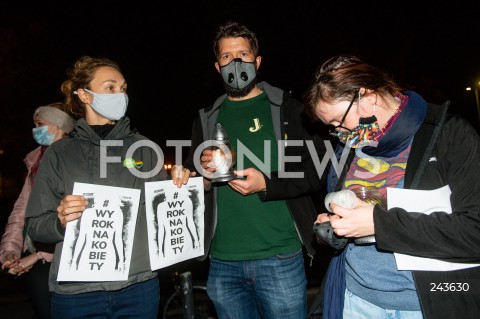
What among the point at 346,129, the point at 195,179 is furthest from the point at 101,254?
the point at 346,129

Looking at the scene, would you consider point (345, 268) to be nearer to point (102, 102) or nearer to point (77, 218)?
point (77, 218)

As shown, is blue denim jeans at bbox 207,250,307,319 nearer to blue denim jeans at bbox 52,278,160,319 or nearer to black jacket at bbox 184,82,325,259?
black jacket at bbox 184,82,325,259

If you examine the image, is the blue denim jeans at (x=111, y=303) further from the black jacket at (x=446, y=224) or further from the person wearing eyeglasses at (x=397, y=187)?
the black jacket at (x=446, y=224)

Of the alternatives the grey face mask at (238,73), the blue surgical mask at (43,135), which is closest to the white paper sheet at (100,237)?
the grey face mask at (238,73)

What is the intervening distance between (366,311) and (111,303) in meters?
1.60

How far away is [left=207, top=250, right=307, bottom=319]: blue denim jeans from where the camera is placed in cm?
279

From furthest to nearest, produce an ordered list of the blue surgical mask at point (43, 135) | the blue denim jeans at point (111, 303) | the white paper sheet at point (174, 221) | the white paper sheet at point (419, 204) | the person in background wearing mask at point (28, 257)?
1. the blue surgical mask at point (43, 135)
2. the person in background wearing mask at point (28, 257)
3. the white paper sheet at point (174, 221)
4. the blue denim jeans at point (111, 303)
5. the white paper sheet at point (419, 204)

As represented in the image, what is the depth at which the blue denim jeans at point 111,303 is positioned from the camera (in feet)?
7.83

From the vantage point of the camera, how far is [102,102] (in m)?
2.84

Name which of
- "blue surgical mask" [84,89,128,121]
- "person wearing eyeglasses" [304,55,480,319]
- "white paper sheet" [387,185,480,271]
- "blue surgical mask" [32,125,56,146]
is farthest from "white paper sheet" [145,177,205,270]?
"blue surgical mask" [32,125,56,146]

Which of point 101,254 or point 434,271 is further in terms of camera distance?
point 101,254

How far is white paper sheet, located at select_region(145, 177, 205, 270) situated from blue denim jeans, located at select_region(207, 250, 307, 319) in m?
0.30

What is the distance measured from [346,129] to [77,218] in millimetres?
1750

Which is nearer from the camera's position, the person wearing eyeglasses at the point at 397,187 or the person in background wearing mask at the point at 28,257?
the person wearing eyeglasses at the point at 397,187
